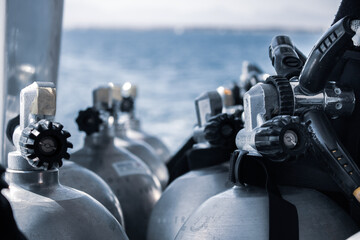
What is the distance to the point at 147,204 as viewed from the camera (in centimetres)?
125

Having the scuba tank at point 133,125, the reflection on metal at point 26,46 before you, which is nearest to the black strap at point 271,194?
the reflection on metal at point 26,46

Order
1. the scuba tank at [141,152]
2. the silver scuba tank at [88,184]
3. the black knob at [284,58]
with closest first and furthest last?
the black knob at [284,58] → the silver scuba tank at [88,184] → the scuba tank at [141,152]

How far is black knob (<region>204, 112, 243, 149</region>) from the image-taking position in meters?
0.99

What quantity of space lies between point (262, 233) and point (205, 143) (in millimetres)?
407

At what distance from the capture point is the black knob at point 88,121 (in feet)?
4.15

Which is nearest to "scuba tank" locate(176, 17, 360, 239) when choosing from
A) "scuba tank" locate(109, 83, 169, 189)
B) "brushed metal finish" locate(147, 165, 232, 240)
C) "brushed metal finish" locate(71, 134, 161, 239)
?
"brushed metal finish" locate(147, 165, 232, 240)

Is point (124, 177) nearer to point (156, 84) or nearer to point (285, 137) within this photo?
point (285, 137)

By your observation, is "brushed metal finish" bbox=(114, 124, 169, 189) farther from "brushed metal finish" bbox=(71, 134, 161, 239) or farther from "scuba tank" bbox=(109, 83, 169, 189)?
"brushed metal finish" bbox=(71, 134, 161, 239)

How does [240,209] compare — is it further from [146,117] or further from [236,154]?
[146,117]

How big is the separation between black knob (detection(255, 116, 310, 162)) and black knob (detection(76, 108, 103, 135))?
661 millimetres

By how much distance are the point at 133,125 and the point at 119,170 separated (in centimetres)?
97

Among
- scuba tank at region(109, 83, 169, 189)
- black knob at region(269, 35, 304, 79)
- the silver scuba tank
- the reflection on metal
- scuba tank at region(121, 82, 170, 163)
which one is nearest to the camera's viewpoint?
black knob at region(269, 35, 304, 79)

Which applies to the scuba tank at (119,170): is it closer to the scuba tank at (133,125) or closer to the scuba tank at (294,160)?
the scuba tank at (294,160)

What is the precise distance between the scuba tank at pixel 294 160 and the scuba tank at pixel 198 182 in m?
0.21
